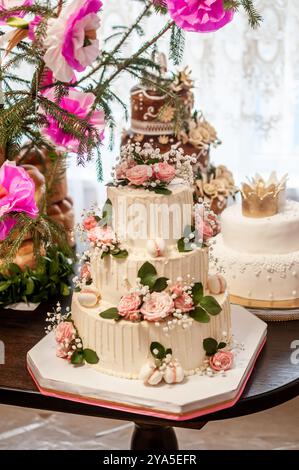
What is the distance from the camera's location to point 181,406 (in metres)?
1.40

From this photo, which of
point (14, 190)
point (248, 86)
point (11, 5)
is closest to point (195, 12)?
point (11, 5)

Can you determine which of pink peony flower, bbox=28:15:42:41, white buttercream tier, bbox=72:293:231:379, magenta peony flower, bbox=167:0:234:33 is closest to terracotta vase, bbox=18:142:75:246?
white buttercream tier, bbox=72:293:231:379

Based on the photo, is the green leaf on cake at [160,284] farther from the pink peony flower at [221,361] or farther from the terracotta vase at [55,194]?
the terracotta vase at [55,194]

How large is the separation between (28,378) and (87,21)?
0.79 metres

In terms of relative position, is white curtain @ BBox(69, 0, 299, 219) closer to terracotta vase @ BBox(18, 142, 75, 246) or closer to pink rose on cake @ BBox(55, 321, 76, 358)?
terracotta vase @ BBox(18, 142, 75, 246)

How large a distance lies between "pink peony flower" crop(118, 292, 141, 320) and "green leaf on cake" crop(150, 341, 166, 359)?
0.22 feet

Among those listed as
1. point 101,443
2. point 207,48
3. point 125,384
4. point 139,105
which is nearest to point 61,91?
point 125,384

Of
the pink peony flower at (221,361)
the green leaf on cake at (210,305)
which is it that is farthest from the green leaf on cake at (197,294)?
the pink peony flower at (221,361)

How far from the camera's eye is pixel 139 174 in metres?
1.54

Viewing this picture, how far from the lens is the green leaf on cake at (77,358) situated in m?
1.56

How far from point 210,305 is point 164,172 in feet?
0.98

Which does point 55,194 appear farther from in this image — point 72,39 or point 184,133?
point 72,39

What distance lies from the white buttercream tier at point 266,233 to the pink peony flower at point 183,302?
43 centimetres

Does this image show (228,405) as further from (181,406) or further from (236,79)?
(236,79)
